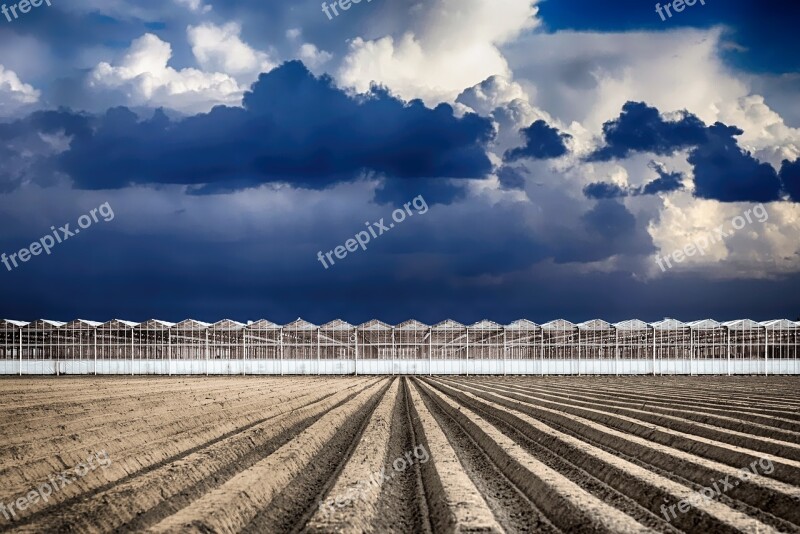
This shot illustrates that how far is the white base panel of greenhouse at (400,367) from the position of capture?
2461 inches

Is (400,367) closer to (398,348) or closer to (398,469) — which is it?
(398,348)

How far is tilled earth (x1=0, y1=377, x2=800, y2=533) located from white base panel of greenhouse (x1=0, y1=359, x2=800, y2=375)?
3522cm

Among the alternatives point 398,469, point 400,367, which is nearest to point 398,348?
point 400,367

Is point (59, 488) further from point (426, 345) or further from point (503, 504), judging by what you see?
point (426, 345)

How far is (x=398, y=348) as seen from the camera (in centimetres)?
6325

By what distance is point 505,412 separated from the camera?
26172 mm

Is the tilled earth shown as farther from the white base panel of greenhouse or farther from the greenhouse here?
the greenhouse

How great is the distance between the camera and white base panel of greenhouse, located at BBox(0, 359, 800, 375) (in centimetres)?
6250

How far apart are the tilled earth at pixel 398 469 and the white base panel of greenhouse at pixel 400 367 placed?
35.2 m

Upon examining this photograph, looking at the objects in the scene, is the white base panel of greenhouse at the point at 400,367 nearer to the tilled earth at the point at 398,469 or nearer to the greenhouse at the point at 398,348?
the greenhouse at the point at 398,348

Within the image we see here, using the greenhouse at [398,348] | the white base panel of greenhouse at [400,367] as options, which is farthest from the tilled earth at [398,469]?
the greenhouse at [398,348]

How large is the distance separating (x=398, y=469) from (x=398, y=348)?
157ft

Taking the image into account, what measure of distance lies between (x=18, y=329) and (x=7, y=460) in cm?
5376

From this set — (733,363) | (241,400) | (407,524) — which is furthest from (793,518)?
(733,363)
